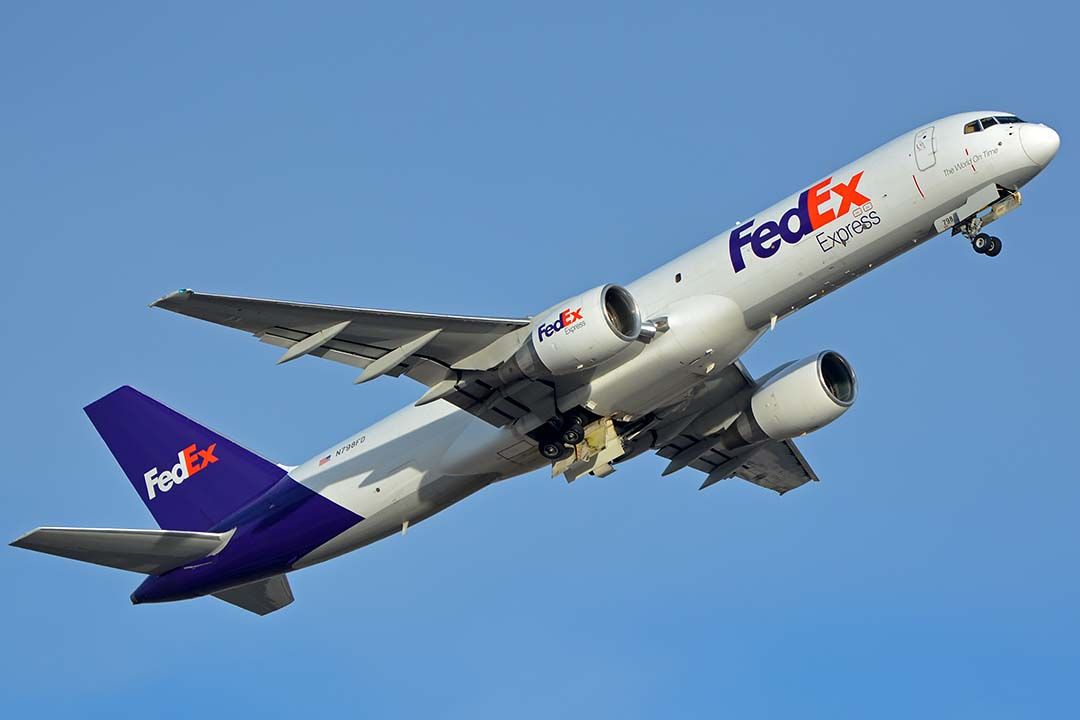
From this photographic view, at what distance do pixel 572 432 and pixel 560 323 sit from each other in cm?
353

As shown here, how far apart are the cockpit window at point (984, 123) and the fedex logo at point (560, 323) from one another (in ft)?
30.9

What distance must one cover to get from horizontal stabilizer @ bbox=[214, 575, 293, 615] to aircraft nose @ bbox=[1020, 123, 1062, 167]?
851 inches

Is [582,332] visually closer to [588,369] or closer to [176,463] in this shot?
[588,369]

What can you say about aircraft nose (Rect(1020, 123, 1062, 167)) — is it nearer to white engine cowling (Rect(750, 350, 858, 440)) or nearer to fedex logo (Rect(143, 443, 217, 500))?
white engine cowling (Rect(750, 350, 858, 440))

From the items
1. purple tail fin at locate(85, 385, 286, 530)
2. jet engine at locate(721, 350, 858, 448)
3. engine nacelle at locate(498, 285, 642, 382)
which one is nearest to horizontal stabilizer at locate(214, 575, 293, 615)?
purple tail fin at locate(85, 385, 286, 530)

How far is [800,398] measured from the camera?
1564 inches

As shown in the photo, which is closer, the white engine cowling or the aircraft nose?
the aircraft nose

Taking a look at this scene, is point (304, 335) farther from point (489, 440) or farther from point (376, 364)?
point (489, 440)

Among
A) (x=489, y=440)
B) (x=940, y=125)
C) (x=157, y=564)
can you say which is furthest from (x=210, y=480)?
(x=940, y=125)

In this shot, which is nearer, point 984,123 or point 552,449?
point 984,123

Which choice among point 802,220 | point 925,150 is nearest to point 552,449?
point 802,220

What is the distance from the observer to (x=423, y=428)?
1522 inches

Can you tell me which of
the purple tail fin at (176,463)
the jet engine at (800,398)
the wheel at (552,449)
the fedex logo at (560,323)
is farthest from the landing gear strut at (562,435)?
the purple tail fin at (176,463)

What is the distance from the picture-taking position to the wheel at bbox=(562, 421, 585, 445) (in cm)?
3678
